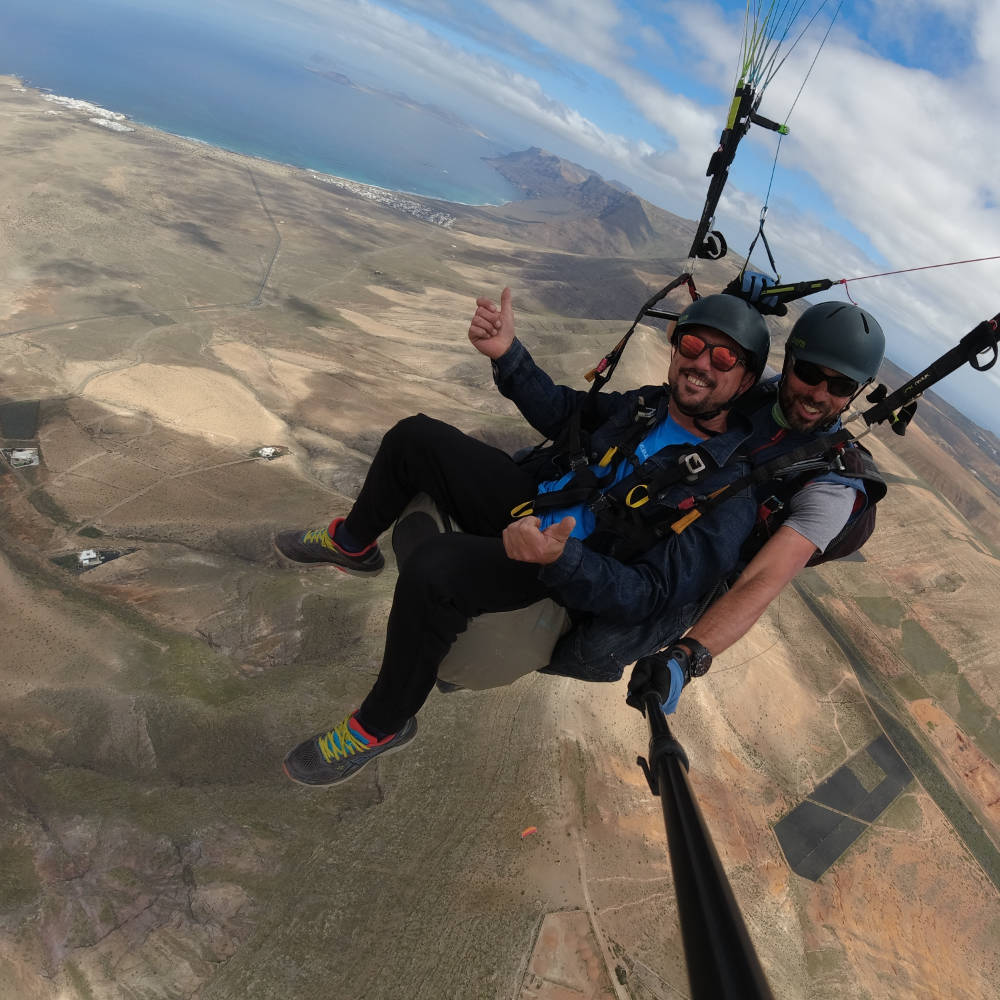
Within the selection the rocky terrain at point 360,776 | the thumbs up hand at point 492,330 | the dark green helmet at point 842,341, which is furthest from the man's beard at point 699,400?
the rocky terrain at point 360,776

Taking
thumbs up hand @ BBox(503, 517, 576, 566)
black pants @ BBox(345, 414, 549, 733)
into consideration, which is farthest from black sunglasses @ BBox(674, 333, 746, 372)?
thumbs up hand @ BBox(503, 517, 576, 566)

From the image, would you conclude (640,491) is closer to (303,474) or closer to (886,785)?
(886,785)

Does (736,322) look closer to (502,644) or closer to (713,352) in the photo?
(713,352)

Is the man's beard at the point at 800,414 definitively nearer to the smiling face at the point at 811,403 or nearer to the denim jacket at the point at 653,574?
the smiling face at the point at 811,403

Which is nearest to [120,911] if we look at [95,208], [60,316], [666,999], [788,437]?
[666,999]

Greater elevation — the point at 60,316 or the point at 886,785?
the point at 886,785
